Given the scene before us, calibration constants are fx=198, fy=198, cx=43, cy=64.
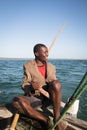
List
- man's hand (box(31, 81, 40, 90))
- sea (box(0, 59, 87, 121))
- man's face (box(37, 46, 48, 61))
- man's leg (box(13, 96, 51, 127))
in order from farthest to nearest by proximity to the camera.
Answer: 1. sea (box(0, 59, 87, 121))
2. man's face (box(37, 46, 48, 61))
3. man's hand (box(31, 81, 40, 90))
4. man's leg (box(13, 96, 51, 127))

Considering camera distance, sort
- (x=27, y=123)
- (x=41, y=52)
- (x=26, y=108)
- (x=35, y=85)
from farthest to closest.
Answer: (x=41, y=52) < (x=27, y=123) < (x=35, y=85) < (x=26, y=108)

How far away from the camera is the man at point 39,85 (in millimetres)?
3201

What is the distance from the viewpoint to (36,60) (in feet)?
13.1

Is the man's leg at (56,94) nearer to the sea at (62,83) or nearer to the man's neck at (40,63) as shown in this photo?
the man's neck at (40,63)

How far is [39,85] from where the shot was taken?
3477 millimetres

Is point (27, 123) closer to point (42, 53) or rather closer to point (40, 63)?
point (40, 63)

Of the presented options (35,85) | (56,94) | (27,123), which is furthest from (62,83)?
(56,94)

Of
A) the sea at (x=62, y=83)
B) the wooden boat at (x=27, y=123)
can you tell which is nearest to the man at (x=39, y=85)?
the wooden boat at (x=27, y=123)

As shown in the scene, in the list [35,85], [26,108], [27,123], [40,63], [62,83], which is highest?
[40,63]

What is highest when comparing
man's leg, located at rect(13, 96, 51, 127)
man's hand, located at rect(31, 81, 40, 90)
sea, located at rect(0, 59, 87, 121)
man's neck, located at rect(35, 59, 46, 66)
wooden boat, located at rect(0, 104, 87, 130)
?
man's neck, located at rect(35, 59, 46, 66)

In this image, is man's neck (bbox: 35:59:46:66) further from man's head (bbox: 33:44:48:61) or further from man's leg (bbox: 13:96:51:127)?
man's leg (bbox: 13:96:51:127)

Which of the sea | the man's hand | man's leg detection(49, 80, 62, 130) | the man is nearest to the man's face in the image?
the man

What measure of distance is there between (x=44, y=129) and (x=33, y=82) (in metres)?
0.82

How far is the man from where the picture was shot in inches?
126
